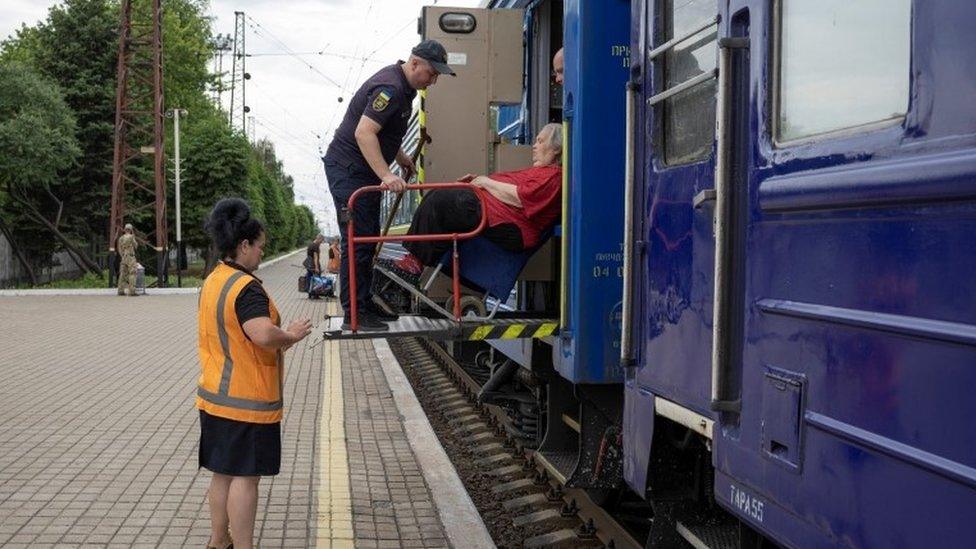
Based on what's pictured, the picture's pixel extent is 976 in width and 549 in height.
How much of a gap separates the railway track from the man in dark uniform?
1.41 metres

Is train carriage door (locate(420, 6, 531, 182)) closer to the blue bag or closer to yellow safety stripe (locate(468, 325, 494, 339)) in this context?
yellow safety stripe (locate(468, 325, 494, 339))

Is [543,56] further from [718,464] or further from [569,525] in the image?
[718,464]

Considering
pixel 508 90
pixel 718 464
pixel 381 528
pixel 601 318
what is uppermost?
pixel 508 90

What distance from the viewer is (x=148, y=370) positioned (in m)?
12.7

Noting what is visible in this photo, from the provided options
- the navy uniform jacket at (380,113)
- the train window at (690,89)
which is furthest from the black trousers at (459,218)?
the train window at (690,89)

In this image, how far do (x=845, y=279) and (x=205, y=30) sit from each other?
66.7 metres

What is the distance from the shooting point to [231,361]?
461 centimetres

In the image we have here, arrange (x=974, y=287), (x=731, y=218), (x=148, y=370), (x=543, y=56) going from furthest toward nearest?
(x=148, y=370), (x=543, y=56), (x=731, y=218), (x=974, y=287)

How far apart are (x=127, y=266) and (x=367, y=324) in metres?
Result: 23.2

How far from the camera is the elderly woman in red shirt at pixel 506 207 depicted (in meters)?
5.47

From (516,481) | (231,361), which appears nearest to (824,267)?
(231,361)

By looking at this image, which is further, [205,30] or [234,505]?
[205,30]

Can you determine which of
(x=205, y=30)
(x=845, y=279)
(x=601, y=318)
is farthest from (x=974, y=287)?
(x=205, y=30)

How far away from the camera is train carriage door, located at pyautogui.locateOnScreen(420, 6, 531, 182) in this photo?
6.52 meters
